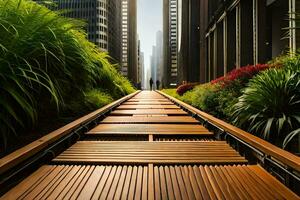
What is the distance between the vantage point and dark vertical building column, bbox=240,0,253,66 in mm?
15250

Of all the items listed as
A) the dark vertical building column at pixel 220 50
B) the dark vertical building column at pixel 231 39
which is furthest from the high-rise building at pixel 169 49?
the dark vertical building column at pixel 231 39

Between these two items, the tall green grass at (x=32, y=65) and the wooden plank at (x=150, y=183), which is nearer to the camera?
the wooden plank at (x=150, y=183)

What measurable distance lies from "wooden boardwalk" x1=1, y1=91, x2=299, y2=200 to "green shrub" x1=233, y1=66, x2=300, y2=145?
555 millimetres

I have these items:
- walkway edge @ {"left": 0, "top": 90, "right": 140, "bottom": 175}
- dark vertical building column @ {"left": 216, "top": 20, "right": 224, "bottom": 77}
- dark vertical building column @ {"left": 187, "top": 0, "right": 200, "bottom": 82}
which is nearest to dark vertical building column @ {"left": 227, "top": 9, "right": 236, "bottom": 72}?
dark vertical building column @ {"left": 216, "top": 20, "right": 224, "bottom": 77}

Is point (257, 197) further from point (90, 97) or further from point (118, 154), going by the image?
point (90, 97)

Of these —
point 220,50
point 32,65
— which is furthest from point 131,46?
point 32,65

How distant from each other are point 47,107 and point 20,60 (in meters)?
0.97

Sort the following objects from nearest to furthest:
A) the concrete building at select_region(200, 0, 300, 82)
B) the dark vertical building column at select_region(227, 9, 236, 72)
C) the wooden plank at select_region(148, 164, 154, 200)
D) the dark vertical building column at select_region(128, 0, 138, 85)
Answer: the wooden plank at select_region(148, 164, 154, 200) < the concrete building at select_region(200, 0, 300, 82) < the dark vertical building column at select_region(227, 9, 236, 72) < the dark vertical building column at select_region(128, 0, 138, 85)

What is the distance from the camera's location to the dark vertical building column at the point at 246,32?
15.2 m

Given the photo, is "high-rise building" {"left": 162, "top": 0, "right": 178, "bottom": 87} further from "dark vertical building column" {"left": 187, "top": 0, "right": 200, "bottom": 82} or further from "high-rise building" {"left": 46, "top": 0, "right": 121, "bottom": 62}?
"dark vertical building column" {"left": 187, "top": 0, "right": 200, "bottom": 82}

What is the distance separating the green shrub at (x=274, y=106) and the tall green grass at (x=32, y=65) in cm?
237

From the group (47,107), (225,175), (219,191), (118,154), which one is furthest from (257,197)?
(47,107)

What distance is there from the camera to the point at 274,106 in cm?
403

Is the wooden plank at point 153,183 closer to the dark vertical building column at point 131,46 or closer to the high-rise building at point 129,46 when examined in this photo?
the high-rise building at point 129,46
